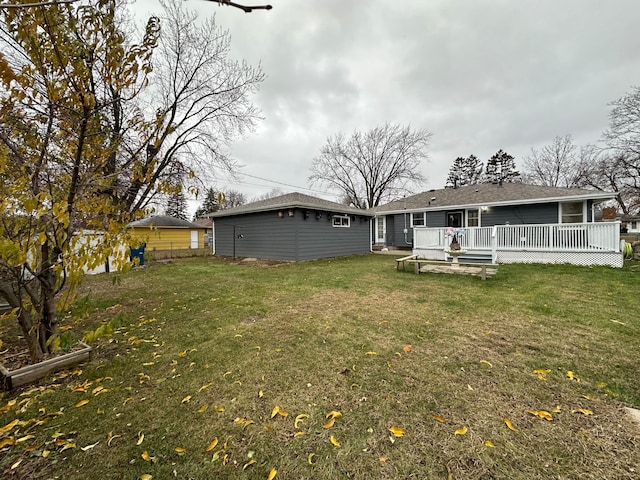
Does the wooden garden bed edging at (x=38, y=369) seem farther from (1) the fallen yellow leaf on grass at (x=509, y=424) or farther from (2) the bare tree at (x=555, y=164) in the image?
(2) the bare tree at (x=555, y=164)

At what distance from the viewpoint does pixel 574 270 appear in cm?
784

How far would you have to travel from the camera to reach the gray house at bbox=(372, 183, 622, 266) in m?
8.73

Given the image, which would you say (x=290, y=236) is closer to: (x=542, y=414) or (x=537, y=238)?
(x=537, y=238)

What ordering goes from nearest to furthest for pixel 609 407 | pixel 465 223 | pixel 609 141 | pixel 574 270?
pixel 609 407, pixel 574 270, pixel 465 223, pixel 609 141

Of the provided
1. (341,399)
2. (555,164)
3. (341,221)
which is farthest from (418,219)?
(555,164)

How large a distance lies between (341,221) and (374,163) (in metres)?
16.2

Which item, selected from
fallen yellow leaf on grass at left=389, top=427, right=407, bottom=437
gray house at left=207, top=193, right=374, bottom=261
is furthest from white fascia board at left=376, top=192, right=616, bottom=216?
fallen yellow leaf on grass at left=389, top=427, right=407, bottom=437

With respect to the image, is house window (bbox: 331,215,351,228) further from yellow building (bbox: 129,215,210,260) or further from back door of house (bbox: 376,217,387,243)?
yellow building (bbox: 129,215,210,260)

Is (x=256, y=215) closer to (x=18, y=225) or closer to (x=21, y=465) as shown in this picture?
(x=18, y=225)

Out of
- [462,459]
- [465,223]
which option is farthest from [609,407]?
[465,223]

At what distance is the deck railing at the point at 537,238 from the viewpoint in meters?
8.46

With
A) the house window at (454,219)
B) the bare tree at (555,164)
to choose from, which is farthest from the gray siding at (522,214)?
the bare tree at (555,164)

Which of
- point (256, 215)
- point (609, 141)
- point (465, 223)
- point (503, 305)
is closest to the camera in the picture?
point (503, 305)

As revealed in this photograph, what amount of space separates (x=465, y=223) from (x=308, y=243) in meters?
9.07
